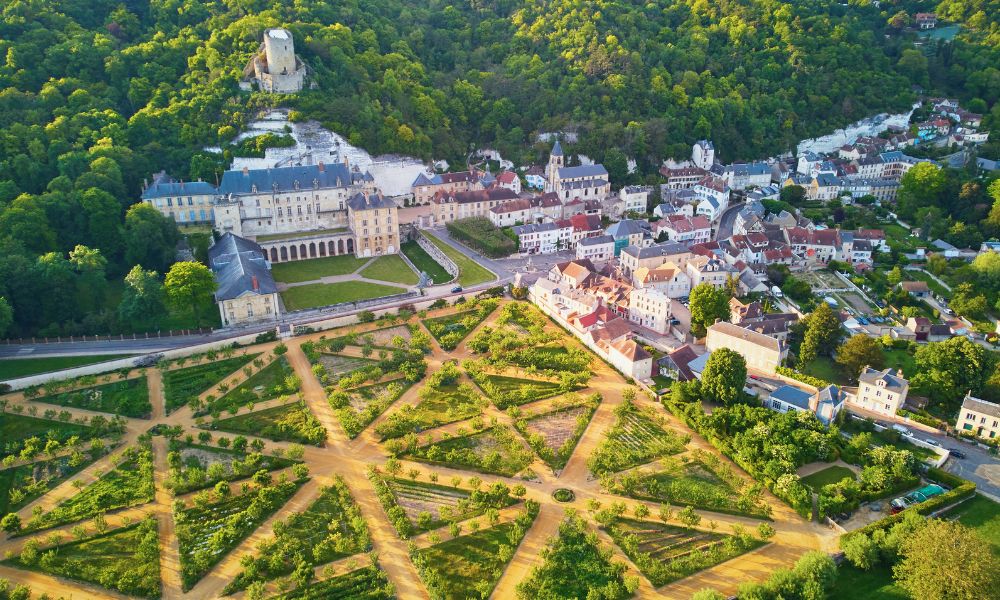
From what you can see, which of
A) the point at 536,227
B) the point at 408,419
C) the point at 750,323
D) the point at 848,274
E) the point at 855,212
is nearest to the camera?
the point at 408,419

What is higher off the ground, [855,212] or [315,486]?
[855,212]

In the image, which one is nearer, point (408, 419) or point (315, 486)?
point (315, 486)

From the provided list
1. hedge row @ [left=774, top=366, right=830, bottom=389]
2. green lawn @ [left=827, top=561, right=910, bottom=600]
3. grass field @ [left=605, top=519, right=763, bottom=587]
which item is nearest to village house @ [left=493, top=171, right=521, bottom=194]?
hedge row @ [left=774, top=366, right=830, bottom=389]

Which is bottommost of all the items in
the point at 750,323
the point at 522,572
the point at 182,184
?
the point at 522,572

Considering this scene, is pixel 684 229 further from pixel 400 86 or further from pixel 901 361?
pixel 400 86

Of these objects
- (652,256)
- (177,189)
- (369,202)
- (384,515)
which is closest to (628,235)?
(652,256)

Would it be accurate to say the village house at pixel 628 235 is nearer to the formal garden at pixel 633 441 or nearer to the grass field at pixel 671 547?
the formal garden at pixel 633 441

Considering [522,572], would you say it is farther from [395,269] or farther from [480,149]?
[480,149]

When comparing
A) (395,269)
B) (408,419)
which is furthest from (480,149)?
(408,419)
